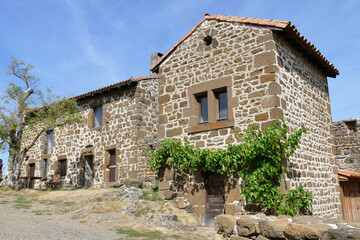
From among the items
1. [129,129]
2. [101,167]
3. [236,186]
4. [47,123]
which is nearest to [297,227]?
[236,186]

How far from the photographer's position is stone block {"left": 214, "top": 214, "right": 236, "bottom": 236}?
6.23 meters

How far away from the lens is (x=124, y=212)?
871 centimetres

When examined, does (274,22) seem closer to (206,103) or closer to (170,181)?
(206,103)

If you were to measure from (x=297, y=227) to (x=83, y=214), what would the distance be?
5917mm

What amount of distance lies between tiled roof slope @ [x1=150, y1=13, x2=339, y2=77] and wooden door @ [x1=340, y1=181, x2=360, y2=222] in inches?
156

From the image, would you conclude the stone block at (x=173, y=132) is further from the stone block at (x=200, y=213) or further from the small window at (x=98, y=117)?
the small window at (x=98, y=117)

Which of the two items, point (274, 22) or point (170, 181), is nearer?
point (274, 22)

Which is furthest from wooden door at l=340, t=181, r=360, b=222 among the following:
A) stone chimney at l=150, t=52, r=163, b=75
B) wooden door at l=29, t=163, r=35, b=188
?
wooden door at l=29, t=163, r=35, b=188

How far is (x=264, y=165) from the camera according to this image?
7.96 metres

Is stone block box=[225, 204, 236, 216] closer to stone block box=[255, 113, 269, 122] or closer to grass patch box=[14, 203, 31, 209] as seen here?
stone block box=[255, 113, 269, 122]

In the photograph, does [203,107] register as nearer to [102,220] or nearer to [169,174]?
[169,174]

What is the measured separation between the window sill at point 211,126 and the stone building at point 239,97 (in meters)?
0.03

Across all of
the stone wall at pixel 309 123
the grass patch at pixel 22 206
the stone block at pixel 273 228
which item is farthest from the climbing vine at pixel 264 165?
the grass patch at pixel 22 206

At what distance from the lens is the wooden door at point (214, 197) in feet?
29.7
